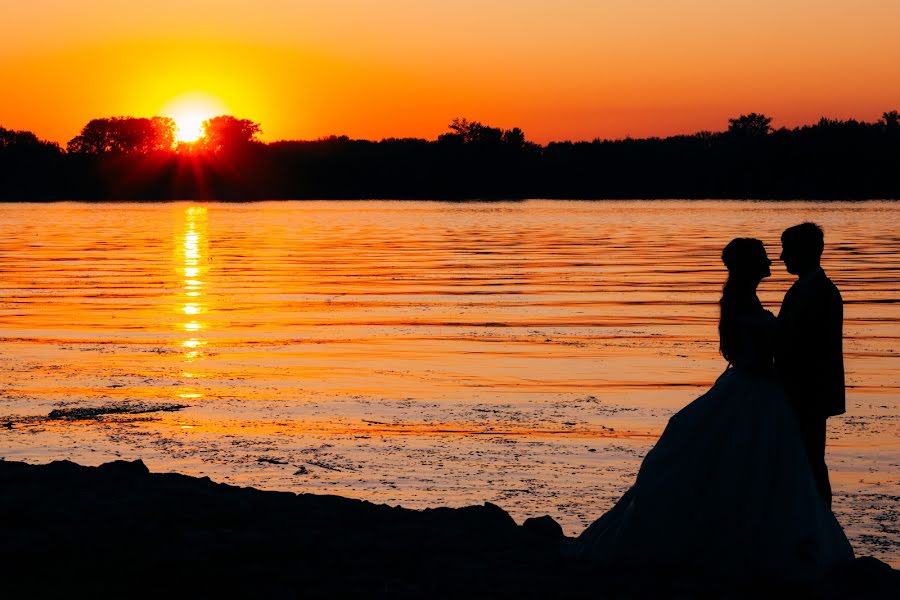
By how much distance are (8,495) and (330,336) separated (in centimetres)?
1247

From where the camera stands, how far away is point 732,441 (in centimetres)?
729

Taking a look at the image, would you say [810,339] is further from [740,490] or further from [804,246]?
[740,490]

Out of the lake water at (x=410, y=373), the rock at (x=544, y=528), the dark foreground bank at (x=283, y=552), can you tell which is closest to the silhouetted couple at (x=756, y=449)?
the dark foreground bank at (x=283, y=552)

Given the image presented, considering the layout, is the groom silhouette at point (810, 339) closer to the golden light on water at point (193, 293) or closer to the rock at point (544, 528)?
the rock at point (544, 528)

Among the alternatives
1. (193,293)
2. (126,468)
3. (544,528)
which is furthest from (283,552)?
(193,293)

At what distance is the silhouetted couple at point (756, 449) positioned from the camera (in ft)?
23.5

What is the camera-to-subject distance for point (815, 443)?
7.40 m

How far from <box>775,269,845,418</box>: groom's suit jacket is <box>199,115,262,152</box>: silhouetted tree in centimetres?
15704

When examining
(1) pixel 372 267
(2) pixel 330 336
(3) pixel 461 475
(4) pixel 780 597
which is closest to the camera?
(4) pixel 780 597

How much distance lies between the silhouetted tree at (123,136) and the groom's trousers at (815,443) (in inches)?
6917

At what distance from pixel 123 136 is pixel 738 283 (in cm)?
18109

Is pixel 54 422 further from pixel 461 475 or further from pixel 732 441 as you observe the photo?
pixel 732 441

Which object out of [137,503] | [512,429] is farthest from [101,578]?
[512,429]

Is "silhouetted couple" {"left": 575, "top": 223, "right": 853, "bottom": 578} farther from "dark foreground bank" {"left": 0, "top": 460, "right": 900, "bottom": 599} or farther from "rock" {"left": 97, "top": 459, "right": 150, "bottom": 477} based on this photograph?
"rock" {"left": 97, "top": 459, "right": 150, "bottom": 477}
